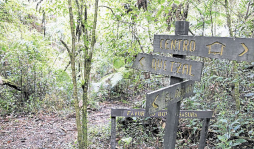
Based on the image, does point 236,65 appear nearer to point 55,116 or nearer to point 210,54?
point 210,54

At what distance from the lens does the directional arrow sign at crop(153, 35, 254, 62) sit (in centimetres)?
168

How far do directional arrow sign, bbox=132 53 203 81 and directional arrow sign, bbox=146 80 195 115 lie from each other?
0.55 feet

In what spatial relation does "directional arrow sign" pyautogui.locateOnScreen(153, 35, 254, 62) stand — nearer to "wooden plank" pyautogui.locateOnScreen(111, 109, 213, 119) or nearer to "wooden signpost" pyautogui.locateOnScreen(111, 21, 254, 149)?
"wooden signpost" pyautogui.locateOnScreen(111, 21, 254, 149)

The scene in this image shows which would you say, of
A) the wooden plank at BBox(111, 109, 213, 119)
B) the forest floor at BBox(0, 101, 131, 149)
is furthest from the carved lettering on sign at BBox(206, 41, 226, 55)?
the forest floor at BBox(0, 101, 131, 149)

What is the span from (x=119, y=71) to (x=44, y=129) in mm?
3813

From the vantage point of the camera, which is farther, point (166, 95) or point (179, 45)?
point (179, 45)

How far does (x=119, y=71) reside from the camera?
26.3ft

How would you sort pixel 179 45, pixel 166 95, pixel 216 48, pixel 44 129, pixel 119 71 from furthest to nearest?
pixel 119 71
pixel 44 129
pixel 179 45
pixel 166 95
pixel 216 48

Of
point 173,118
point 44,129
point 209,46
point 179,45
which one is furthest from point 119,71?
point 209,46

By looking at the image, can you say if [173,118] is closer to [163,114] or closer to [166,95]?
[166,95]

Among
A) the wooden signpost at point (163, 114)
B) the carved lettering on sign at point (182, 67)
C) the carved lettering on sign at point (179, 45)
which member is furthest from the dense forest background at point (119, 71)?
the carved lettering on sign at point (182, 67)

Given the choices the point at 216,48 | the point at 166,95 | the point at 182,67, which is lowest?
the point at 166,95

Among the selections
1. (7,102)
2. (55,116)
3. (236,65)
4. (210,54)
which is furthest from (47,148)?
(236,65)

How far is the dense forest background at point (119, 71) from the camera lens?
3.37 m
